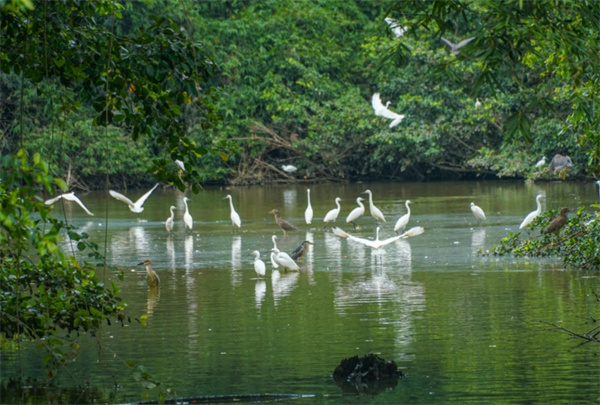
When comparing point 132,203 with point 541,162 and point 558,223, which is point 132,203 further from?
point 541,162

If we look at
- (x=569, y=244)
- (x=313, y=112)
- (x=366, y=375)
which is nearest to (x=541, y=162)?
(x=313, y=112)

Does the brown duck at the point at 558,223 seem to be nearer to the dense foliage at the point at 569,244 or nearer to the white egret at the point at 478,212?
the dense foliage at the point at 569,244

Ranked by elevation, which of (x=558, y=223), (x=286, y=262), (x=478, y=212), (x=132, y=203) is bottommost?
(x=286, y=262)

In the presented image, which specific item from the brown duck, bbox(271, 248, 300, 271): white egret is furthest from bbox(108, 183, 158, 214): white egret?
the brown duck

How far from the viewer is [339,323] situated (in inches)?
397

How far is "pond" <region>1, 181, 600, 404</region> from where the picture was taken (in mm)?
7531

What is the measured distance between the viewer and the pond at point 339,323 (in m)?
7.53

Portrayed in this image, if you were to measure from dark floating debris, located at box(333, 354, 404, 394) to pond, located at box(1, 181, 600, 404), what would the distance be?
8 cm

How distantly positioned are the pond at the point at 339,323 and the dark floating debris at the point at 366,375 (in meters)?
0.08

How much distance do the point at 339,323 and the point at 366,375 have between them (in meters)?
2.58

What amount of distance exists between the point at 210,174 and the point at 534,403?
99.3 ft

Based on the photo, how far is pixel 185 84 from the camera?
6.91m

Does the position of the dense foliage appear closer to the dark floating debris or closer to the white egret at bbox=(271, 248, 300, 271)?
the white egret at bbox=(271, 248, 300, 271)

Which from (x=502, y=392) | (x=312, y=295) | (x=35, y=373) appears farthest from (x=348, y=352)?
(x=312, y=295)
